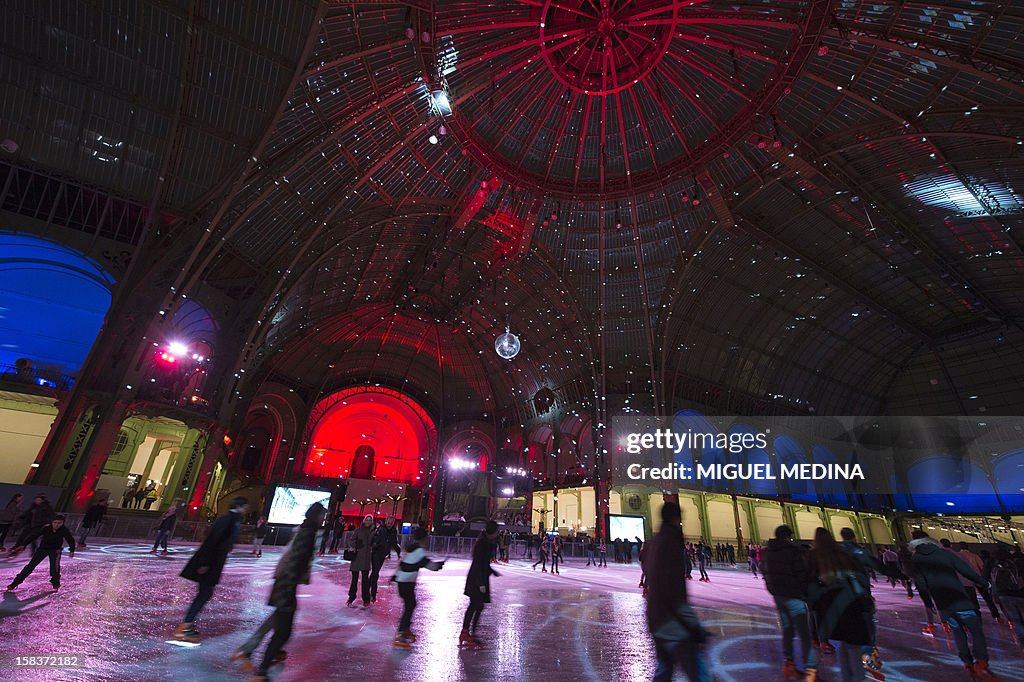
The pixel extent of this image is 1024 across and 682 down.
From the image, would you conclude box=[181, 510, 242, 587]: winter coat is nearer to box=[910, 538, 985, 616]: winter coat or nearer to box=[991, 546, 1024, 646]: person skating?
box=[910, 538, 985, 616]: winter coat

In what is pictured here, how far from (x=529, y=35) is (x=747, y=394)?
34554mm

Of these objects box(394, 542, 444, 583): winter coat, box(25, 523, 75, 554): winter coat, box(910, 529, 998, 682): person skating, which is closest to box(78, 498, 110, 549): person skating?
box(25, 523, 75, 554): winter coat

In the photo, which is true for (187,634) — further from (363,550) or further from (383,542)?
(383,542)

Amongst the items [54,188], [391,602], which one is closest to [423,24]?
[54,188]

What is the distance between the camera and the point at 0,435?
22.5 metres

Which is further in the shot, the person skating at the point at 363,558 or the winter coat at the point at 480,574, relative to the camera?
the person skating at the point at 363,558

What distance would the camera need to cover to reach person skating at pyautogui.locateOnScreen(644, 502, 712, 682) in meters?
3.93

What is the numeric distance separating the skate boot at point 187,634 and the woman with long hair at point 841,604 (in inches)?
300

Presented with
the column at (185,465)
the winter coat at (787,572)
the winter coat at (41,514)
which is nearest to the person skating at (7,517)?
the winter coat at (41,514)

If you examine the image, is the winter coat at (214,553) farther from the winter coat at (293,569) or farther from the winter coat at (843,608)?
the winter coat at (843,608)

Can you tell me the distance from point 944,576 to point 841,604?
222 centimetres

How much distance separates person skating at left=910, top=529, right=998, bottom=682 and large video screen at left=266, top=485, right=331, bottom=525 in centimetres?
2610

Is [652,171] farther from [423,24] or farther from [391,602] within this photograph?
[391,602]

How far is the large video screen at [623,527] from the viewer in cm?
3234
